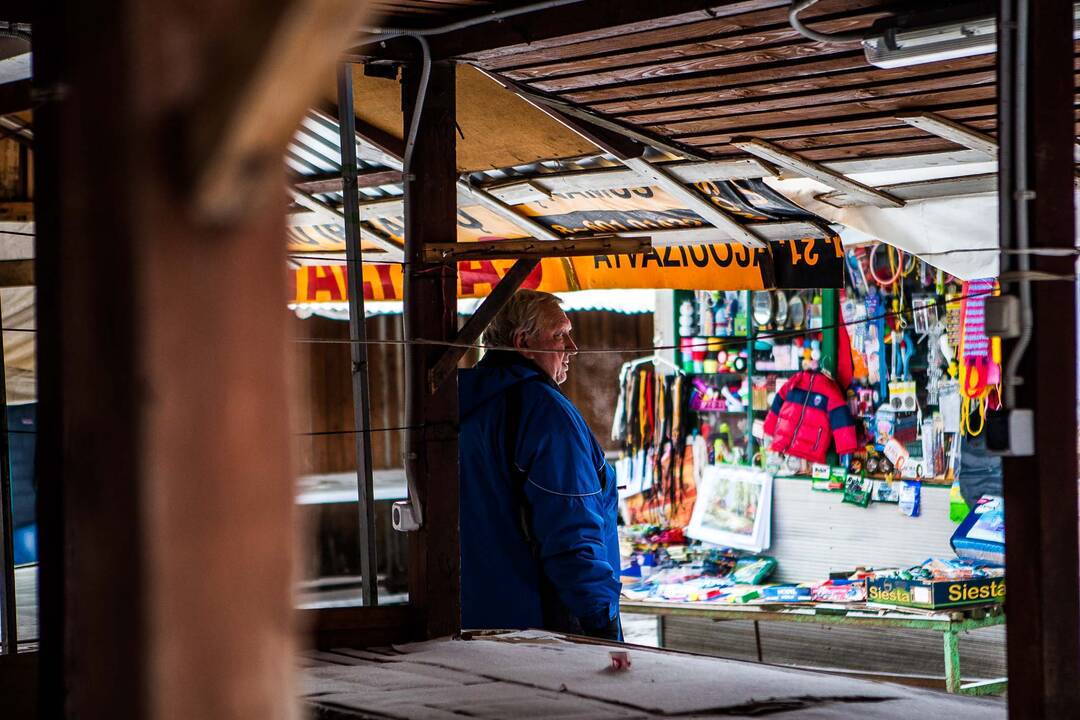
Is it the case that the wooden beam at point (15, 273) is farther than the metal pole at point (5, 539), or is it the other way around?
the wooden beam at point (15, 273)

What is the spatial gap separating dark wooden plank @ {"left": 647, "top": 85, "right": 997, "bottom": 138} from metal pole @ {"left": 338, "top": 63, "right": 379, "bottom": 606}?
117cm

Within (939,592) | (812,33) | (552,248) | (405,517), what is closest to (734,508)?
(939,592)

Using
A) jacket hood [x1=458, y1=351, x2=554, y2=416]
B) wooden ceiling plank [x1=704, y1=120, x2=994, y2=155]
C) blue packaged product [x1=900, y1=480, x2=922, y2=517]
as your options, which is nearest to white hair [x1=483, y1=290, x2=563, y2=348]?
jacket hood [x1=458, y1=351, x2=554, y2=416]

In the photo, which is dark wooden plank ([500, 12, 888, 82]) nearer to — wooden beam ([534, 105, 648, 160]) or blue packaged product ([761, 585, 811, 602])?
wooden beam ([534, 105, 648, 160])

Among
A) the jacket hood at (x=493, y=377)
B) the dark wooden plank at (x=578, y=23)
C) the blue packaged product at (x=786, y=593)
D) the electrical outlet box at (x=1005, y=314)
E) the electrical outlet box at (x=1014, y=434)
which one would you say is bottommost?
the blue packaged product at (x=786, y=593)

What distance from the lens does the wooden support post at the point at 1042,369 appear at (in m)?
2.27

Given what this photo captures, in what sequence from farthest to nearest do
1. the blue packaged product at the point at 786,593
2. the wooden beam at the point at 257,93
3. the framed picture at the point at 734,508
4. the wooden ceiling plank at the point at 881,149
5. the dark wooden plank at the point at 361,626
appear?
the framed picture at the point at 734,508 → the blue packaged product at the point at 786,593 → the wooden ceiling plank at the point at 881,149 → the dark wooden plank at the point at 361,626 → the wooden beam at the point at 257,93

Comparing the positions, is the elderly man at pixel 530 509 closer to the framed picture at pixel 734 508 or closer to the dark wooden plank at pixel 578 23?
the dark wooden plank at pixel 578 23

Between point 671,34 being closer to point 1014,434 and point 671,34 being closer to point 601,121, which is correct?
point 601,121

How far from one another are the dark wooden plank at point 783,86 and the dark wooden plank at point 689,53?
231 mm

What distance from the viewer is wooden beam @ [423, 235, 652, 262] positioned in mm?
3311

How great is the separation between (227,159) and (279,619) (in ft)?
1.51

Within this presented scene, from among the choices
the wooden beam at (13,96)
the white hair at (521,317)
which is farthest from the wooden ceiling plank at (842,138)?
the wooden beam at (13,96)

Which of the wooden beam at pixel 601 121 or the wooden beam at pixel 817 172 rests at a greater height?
the wooden beam at pixel 601 121
